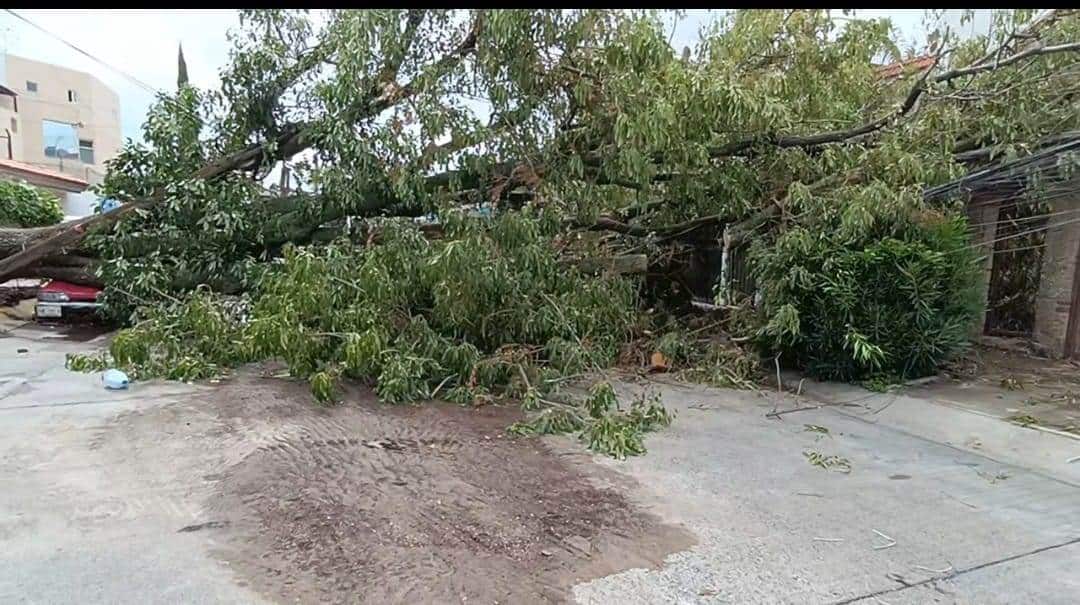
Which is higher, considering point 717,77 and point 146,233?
point 717,77

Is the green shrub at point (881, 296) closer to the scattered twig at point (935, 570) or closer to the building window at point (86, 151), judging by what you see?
the scattered twig at point (935, 570)

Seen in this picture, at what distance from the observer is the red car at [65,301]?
9.49 meters

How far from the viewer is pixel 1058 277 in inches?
323

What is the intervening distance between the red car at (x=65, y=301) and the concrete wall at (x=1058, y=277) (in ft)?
40.7

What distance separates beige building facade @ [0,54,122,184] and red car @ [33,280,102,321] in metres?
19.4

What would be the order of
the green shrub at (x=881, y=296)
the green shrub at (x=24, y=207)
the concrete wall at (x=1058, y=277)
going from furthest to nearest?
1. the green shrub at (x=24, y=207)
2. the concrete wall at (x=1058, y=277)
3. the green shrub at (x=881, y=296)

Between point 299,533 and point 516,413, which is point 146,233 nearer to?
point 516,413

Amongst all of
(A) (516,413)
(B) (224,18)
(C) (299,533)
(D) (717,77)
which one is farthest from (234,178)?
(C) (299,533)

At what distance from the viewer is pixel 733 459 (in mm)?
4730

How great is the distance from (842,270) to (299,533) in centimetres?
569

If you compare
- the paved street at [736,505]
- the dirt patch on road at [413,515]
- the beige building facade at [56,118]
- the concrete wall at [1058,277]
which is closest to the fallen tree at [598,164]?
the dirt patch on road at [413,515]

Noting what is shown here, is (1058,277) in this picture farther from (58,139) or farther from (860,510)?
(58,139)

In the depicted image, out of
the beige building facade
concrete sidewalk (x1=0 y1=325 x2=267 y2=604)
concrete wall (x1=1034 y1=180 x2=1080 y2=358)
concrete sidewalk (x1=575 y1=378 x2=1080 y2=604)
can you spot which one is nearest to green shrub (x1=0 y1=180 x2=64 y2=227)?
concrete sidewalk (x1=0 y1=325 x2=267 y2=604)

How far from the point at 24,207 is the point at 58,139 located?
63.4 ft
